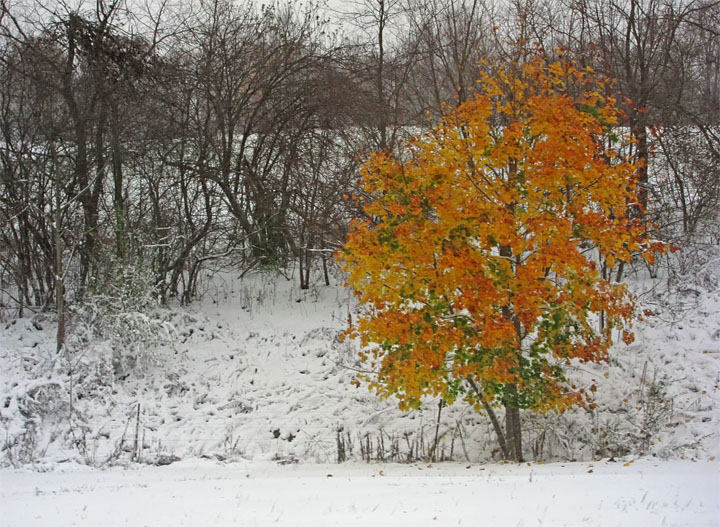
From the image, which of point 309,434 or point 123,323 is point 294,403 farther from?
point 123,323

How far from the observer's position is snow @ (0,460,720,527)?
493 cm

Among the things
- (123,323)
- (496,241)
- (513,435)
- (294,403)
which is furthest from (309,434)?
(496,241)

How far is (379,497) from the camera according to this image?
5.68m

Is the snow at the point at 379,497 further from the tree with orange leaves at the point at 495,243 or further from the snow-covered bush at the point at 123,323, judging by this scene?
the snow-covered bush at the point at 123,323

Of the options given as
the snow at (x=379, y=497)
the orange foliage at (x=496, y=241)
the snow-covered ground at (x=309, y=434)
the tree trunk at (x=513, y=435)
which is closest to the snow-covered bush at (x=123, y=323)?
the snow-covered ground at (x=309, y=434)

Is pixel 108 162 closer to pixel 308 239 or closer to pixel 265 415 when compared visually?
pixel 308 239

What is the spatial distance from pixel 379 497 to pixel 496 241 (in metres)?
3.42

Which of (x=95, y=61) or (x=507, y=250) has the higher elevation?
(x=95, y=61)

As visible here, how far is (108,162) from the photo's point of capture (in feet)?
40.7

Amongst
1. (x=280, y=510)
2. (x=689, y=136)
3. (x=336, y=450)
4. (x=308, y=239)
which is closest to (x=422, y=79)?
(x=308, y=239)

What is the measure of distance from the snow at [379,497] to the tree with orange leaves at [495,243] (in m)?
1.36

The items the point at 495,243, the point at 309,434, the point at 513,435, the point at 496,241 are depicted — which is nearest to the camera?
the point at 496,241

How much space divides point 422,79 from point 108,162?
8.59 metres

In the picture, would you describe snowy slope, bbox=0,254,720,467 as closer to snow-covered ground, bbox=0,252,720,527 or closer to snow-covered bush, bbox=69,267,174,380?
snow-covered ground, bbox=0,252,720,527
